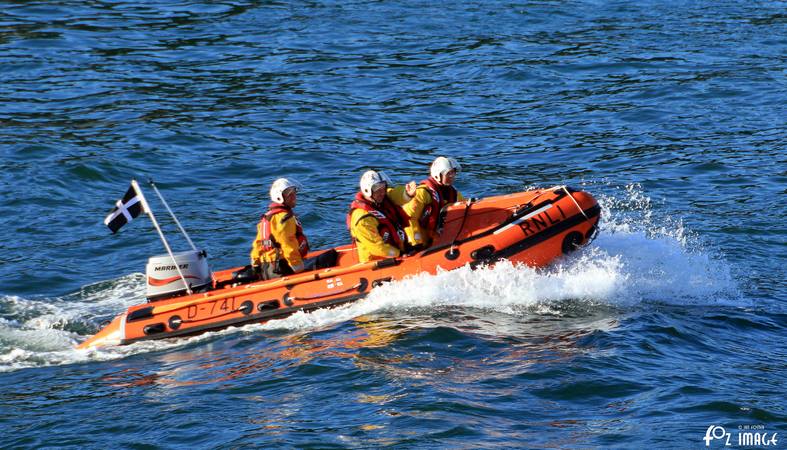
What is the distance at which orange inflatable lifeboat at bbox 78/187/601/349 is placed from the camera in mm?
12625

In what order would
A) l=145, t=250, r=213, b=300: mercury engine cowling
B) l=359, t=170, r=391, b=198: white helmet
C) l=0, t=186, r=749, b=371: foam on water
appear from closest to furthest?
1. l=0, t=186, r=749, b=371: foam on water
2. l=359, t=170, r=391, b=198: white helmet
3. l=145, t=250, r=213, b=300: mercury engine cowling

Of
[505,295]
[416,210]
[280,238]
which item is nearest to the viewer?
[505,295]

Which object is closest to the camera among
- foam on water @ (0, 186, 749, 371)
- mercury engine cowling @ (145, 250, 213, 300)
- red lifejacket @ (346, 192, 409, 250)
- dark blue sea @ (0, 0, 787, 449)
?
dark blue sea @ (0, 0, 787, 449)

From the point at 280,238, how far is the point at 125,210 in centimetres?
172

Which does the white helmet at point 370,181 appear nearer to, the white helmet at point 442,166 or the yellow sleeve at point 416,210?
the yellow sleeve at point 416,210

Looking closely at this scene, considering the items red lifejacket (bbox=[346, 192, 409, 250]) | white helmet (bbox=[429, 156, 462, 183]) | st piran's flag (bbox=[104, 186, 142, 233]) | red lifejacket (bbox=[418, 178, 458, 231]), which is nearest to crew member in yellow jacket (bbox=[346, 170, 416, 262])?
red lifejacket (bbox=[346, 192, 409, 250])

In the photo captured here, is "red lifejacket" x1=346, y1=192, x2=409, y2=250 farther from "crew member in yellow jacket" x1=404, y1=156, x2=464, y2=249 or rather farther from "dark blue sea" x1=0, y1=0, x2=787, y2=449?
"dark blue sea" x1=0, y1=0, x2=787, y2=449

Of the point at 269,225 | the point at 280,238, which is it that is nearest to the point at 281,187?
the point at 269,225

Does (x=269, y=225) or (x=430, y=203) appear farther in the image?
(x=430, y=203)

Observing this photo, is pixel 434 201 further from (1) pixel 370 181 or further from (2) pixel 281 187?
(2) pixel 281 187

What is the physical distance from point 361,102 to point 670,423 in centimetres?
1307

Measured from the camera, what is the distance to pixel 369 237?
41.7ft

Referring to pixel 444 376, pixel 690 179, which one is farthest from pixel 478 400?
pixel 690 179

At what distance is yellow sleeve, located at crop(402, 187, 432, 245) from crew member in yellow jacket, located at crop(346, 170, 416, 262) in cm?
10
